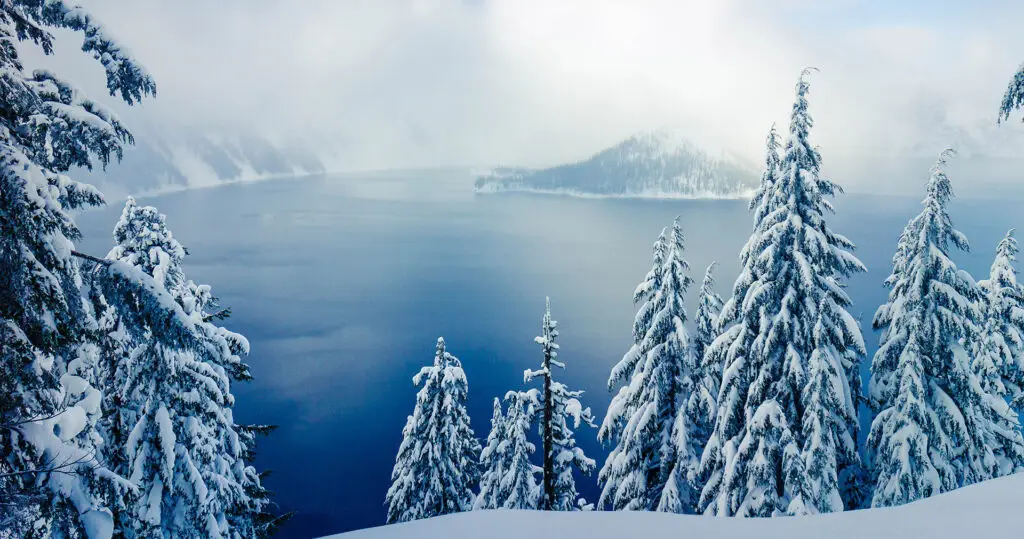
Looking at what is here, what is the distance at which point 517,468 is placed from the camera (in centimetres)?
1922

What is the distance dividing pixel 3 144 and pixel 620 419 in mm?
14963

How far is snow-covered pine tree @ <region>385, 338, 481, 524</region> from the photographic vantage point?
20484 mm

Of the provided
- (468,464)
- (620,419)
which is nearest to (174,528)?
(620,419)

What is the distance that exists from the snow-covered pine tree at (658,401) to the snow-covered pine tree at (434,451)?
7.09m

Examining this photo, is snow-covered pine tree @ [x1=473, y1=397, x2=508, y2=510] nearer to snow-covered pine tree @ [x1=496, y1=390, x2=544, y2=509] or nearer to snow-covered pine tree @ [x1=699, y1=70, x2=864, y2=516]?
snow-covered pine tree @ [x1=496, y1=390, x2=544, y2=509]

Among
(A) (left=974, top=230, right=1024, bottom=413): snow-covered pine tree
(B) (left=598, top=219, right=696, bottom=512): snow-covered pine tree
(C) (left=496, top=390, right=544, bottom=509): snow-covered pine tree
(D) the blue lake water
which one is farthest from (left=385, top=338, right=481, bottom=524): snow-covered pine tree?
(D) the blue lake water

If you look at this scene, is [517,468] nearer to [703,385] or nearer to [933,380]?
[703,385]

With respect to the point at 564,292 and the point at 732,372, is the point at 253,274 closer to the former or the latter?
the point at 564,292

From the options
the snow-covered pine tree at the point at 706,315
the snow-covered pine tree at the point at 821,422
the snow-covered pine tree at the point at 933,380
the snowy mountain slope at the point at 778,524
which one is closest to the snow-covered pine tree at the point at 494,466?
the snow-covered pine tree at the point at 706,315

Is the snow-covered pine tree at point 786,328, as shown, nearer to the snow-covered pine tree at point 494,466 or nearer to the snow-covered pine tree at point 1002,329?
the snow-covered pine tree at point 1002,329

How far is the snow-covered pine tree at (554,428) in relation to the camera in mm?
15430

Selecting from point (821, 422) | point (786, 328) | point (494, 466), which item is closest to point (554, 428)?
point (494, 466)

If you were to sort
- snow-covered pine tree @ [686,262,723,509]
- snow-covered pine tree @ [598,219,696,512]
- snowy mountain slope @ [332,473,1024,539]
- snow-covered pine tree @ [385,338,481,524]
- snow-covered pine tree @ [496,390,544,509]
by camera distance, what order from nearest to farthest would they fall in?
1. snowy mountain slope @ [332,473,1024,539]
2. snow-covered pine tree @ [686,262,723,509]
3. snow-covered pine tree @ [598,219,696,512]
4. snow-covered pine tree @ [496,390,544,509]
5. snow-covered pine tree @ [385,338,481,524]

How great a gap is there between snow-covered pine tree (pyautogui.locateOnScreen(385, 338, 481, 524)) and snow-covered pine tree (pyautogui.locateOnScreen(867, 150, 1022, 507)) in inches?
540
